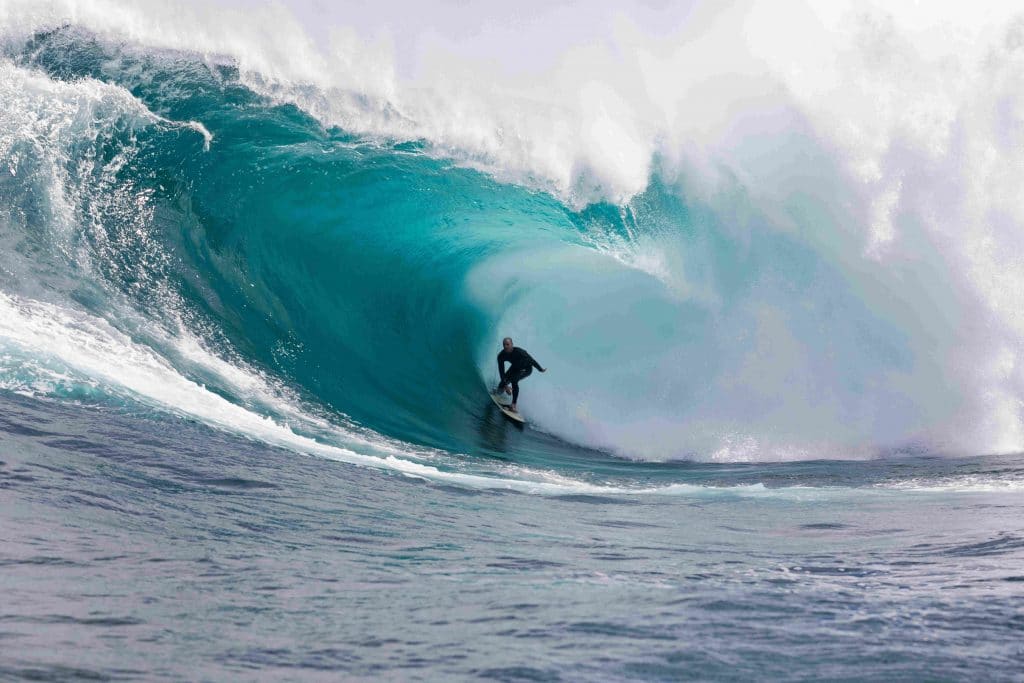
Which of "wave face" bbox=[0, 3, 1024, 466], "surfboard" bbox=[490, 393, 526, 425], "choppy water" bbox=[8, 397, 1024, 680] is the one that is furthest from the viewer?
"surfboard" bbox=[490, 393, 526, 425]

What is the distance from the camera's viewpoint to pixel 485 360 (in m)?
14.2

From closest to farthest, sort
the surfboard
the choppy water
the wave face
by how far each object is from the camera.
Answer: the choppy water < the wave face < the surfboard

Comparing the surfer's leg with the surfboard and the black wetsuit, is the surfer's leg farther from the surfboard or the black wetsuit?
A: the surfboard

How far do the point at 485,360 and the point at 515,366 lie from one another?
1512 mm

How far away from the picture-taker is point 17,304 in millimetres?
10234

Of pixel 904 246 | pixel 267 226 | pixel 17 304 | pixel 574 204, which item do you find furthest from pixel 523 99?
pixel 17 304

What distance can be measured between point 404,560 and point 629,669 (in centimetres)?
206

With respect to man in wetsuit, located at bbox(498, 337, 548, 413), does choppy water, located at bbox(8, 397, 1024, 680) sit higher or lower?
lower

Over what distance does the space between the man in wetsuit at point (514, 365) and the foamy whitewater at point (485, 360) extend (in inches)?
21.7

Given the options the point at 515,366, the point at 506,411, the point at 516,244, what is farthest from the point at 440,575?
the point at 516,244

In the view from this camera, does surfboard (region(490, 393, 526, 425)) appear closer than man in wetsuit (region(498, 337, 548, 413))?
No

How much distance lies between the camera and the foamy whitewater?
493 centimetres

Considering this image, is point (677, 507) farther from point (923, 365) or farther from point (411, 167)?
point (411, 167)

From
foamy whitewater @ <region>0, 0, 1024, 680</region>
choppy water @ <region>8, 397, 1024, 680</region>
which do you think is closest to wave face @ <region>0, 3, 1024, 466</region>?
foamy whitewater @ <region>0, 0, 1024, 680</region>
